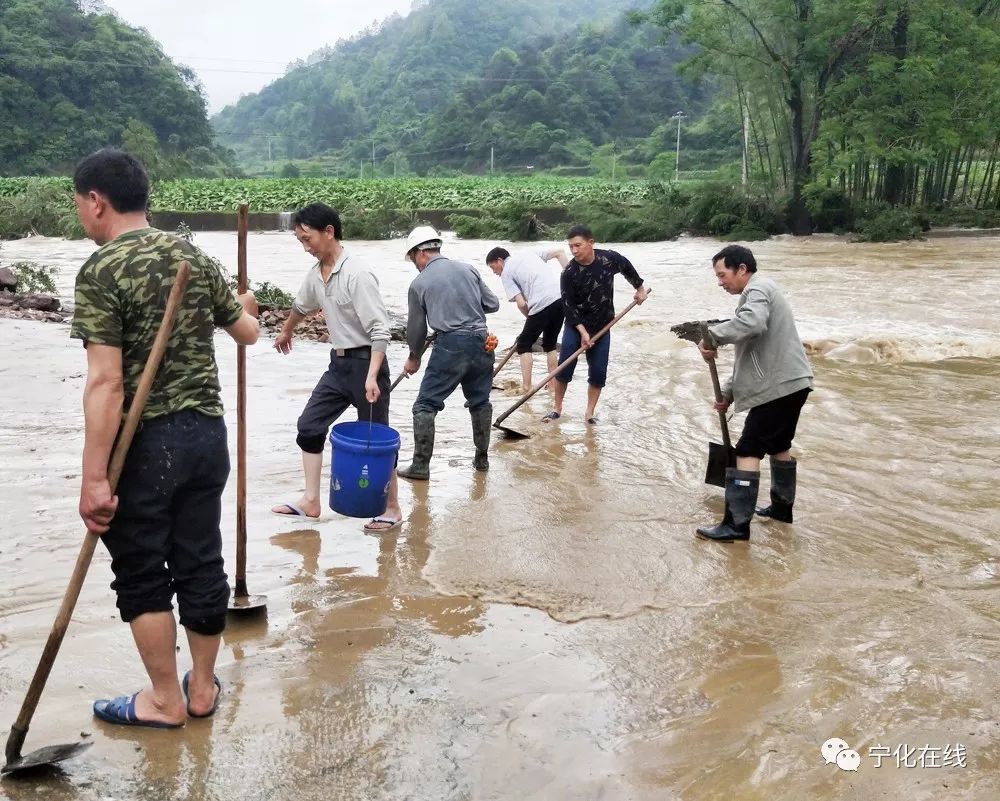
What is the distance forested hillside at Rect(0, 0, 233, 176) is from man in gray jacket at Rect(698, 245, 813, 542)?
61.9m

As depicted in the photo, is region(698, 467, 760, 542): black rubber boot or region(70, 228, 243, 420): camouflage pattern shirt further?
region(698, 467, 760, 542): black rubber boot

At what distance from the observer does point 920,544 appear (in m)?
5.37

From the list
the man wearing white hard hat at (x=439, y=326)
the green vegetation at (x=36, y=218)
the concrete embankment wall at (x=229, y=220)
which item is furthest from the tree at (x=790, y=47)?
the man wearing white hard hat at (x=439, y=326)

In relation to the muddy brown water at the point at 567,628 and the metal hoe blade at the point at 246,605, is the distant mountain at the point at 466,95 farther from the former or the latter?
the metal hoe blade at the point at 246,605

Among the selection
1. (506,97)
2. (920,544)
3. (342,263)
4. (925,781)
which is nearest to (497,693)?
(925,781)

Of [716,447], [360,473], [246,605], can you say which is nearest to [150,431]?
[246,605]

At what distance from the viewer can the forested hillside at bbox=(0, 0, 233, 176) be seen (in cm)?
6988

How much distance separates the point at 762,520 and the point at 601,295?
2860 mm

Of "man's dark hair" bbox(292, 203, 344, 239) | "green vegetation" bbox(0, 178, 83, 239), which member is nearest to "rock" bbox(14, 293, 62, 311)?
"man's dark hair" bbox(292, 203, 344, 239)

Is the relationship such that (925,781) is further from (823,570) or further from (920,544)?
(920,544)

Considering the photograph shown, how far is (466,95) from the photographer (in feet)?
325

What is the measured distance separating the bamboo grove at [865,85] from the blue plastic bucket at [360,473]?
964 inches

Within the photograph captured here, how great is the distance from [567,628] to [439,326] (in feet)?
8.18

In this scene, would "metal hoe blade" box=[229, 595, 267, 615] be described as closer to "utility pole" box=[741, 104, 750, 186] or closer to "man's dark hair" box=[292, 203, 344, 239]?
"man's dark hair" box=[292, 203, 344, 239]
